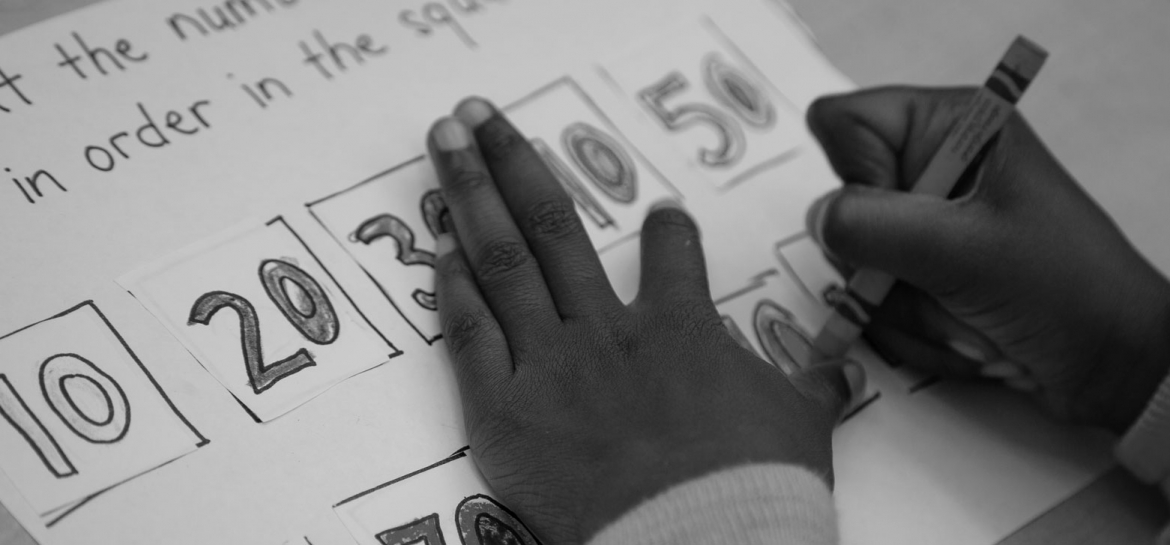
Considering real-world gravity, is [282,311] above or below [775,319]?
above

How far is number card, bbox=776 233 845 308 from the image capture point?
24.6 inches

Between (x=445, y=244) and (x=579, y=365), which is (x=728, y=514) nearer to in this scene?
(x=579, y=365)

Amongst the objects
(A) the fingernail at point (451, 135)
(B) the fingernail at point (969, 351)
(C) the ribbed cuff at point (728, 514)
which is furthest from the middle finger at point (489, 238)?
(B) the fingernail at point (969, 351)

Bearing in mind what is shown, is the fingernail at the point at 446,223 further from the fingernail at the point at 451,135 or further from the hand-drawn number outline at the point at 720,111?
the hand-drawn number outline at the point at 720,111

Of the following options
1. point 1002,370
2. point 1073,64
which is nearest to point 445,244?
point 1002,370

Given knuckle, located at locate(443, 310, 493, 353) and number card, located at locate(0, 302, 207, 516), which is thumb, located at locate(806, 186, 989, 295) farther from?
number card, located at locate(0, 302, 207, 516)

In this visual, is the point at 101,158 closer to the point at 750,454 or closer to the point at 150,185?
the point at 150,185

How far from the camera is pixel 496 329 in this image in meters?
0.51

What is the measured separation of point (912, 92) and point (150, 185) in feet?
1.54

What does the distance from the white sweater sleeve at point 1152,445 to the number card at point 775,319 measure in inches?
7.5

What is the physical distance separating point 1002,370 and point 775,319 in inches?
5.6

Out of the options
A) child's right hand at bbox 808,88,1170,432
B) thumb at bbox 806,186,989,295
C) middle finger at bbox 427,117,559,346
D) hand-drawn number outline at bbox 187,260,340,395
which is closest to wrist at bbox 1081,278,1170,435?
child's right hand at bbox 808,88,1170,432

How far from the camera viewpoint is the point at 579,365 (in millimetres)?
494

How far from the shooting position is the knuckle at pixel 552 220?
542 mm
